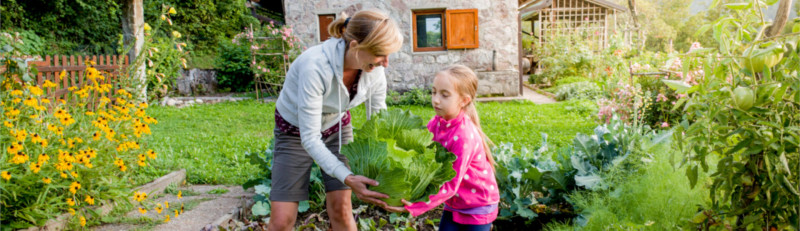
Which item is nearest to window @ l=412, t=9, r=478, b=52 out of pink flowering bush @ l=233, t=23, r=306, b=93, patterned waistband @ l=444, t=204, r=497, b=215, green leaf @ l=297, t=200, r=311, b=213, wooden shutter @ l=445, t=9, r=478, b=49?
wooden shutter @ l=445, t=9, r=478, b=49

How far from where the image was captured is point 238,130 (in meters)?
7.55

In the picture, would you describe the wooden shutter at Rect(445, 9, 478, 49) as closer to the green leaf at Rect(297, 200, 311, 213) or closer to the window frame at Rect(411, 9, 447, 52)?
the window frame at Rect(411, 9, 447, 52)

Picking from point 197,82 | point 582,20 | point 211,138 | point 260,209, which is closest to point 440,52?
point 197,82

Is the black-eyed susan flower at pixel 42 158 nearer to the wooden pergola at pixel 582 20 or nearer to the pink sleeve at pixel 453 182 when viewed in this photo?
the pink sleeve at pixel 453 182

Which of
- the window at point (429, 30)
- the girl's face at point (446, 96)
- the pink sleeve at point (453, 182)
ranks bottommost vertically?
the pink sleeve at point (453, 182)

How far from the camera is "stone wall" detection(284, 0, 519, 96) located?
11.4 meters

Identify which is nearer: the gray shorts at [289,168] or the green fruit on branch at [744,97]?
the green fruit on branch at [744,97]

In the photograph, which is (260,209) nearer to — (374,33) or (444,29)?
(374,33)

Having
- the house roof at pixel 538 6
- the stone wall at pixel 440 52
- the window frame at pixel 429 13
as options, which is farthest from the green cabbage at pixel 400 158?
the house roof at pixel 538 6

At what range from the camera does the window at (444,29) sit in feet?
37.4

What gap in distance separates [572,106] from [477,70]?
2.83m

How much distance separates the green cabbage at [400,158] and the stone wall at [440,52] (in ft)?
30.9

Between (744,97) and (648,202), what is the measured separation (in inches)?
42.9

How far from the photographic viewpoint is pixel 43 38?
39.3ft
